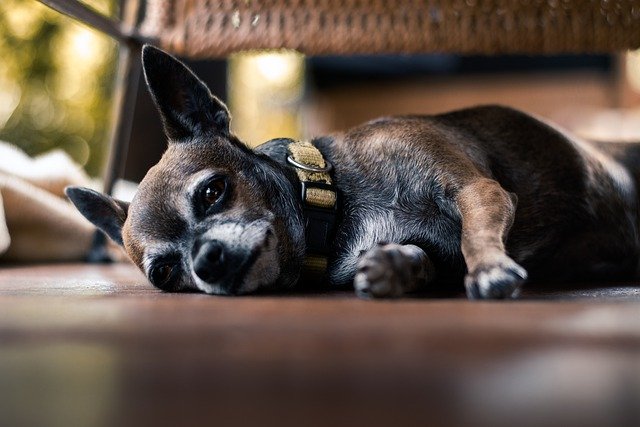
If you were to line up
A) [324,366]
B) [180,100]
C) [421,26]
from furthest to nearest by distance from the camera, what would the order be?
[421,26], [180,100], [324,366]

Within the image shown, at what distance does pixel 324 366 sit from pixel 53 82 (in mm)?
4115

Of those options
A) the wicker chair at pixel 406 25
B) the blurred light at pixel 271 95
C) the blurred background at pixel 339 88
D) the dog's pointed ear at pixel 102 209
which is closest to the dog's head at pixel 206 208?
the dog's pointed ear at pixel 102 209

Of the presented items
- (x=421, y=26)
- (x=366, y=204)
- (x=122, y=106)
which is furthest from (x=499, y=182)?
(x=122, y=106)

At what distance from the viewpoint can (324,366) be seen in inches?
26.8

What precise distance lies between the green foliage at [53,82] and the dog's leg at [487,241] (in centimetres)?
298

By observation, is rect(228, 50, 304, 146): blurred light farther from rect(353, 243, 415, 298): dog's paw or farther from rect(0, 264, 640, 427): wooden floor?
rect(0, 264, 640, 427): wooden floor

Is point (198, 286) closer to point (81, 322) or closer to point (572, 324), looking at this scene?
point (81, 322)

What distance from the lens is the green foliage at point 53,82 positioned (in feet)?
13.1

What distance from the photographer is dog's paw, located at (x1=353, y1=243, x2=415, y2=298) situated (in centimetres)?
123

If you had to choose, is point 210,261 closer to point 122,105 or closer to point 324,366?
point 324,366

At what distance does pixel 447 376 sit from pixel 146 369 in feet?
1.00

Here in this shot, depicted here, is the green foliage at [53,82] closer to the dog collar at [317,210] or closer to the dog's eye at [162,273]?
the dog's eye at [162,273]

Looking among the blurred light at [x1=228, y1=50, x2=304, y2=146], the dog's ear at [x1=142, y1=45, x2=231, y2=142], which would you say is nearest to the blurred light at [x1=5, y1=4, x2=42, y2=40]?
the blurred light at [x1=228, y1=50, x2=304, y2=146]

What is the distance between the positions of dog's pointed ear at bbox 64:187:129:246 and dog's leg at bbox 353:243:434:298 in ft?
2.80
